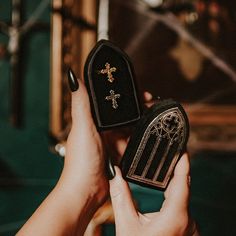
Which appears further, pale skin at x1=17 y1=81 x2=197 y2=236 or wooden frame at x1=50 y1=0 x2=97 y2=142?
wooden frame at x1=50 y1=0 x2=97 y2=142

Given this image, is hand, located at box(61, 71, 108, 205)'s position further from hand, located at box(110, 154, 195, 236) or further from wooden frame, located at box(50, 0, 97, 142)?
wooden frame, located at box(50, 0, 97, 142)

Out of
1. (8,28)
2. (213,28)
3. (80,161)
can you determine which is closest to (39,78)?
(8,28)

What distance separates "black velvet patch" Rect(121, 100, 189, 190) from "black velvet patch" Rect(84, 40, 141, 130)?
36mm

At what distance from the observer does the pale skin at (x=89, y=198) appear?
2.00 ft

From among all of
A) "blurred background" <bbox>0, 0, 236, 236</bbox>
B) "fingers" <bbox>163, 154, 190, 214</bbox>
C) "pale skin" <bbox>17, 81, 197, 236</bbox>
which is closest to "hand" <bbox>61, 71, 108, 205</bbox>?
"pale skin" <bbox>17, 81, 197, 236</bbox>

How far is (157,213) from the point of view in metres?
0.63

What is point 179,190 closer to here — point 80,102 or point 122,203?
point 122,203

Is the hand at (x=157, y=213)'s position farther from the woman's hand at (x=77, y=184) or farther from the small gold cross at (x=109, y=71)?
the small gold cross at (x=109, y=71)

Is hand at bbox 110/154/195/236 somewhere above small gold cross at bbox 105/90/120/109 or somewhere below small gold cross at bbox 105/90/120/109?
below

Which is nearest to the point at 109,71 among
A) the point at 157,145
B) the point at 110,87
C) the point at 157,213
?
the point at 110,87

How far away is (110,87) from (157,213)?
236 mm

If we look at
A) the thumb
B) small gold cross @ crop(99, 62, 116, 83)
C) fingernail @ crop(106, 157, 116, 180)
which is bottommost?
fingernail @ crop(106, 157, 116, 180)

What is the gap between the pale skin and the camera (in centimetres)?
61

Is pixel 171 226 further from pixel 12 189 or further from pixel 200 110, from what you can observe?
pixel 12 189
